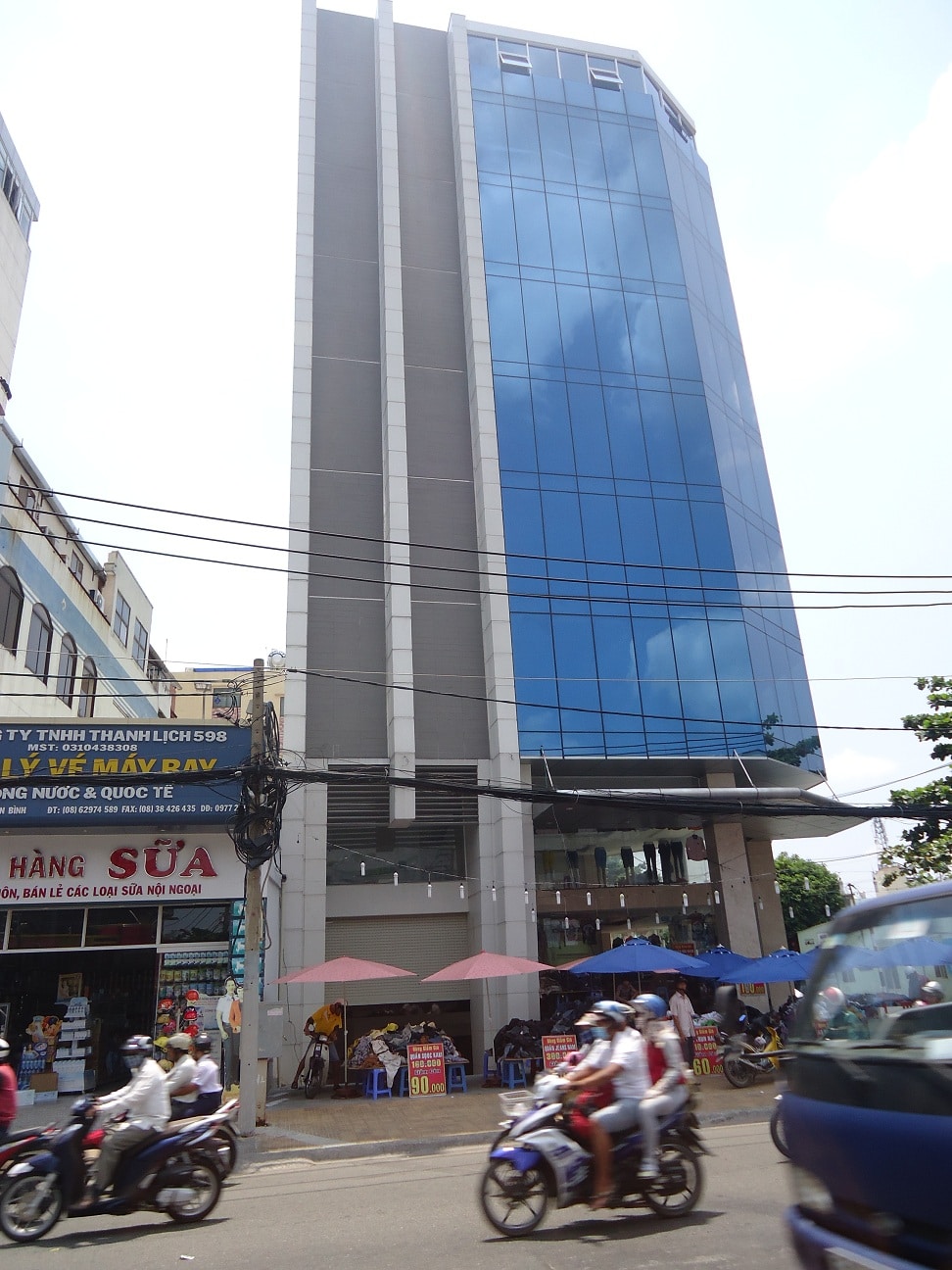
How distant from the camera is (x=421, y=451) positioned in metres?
28.1

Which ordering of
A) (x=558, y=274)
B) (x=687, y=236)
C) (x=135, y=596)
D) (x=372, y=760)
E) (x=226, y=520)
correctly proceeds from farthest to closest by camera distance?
(x=135, y=596) < (x=687, y=236) < (x=558, y=274) < (x=372, y=760) < (x=226, y=520)

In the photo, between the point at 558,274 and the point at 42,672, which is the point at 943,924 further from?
the point at 558,274

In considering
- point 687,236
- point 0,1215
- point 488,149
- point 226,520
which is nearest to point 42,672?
point 226,520

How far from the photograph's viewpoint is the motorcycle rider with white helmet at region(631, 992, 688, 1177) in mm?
6953

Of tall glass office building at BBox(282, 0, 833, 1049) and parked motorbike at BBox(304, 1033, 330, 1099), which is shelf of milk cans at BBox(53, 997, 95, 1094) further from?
tall glass office building at BBox(282, 0, 833, 1049)

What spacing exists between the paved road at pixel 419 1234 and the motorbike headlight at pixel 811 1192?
169 centimetres

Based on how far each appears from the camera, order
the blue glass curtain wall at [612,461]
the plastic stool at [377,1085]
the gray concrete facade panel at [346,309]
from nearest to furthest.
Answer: the plastic stool at [377,1085]
the blue glass curtain wall at [612,461]
the gray concrete facade panel at [346,309]

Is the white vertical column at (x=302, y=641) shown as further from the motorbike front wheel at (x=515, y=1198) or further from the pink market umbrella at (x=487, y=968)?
the motorbike front wheel at (x=515, y=1198)

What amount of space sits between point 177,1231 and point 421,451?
76.1ft

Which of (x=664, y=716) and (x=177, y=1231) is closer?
(x=177, y=1231)

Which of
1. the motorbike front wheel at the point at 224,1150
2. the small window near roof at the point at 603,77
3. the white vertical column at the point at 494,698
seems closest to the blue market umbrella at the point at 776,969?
the white vertical column at the point at 494,698

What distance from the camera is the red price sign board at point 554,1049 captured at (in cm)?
1762

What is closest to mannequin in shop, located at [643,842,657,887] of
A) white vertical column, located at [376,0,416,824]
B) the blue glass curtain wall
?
the blue glass curtain wall

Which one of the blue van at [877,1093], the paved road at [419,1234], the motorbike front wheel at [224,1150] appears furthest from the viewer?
the motorbike front wheel at [224,1150]
